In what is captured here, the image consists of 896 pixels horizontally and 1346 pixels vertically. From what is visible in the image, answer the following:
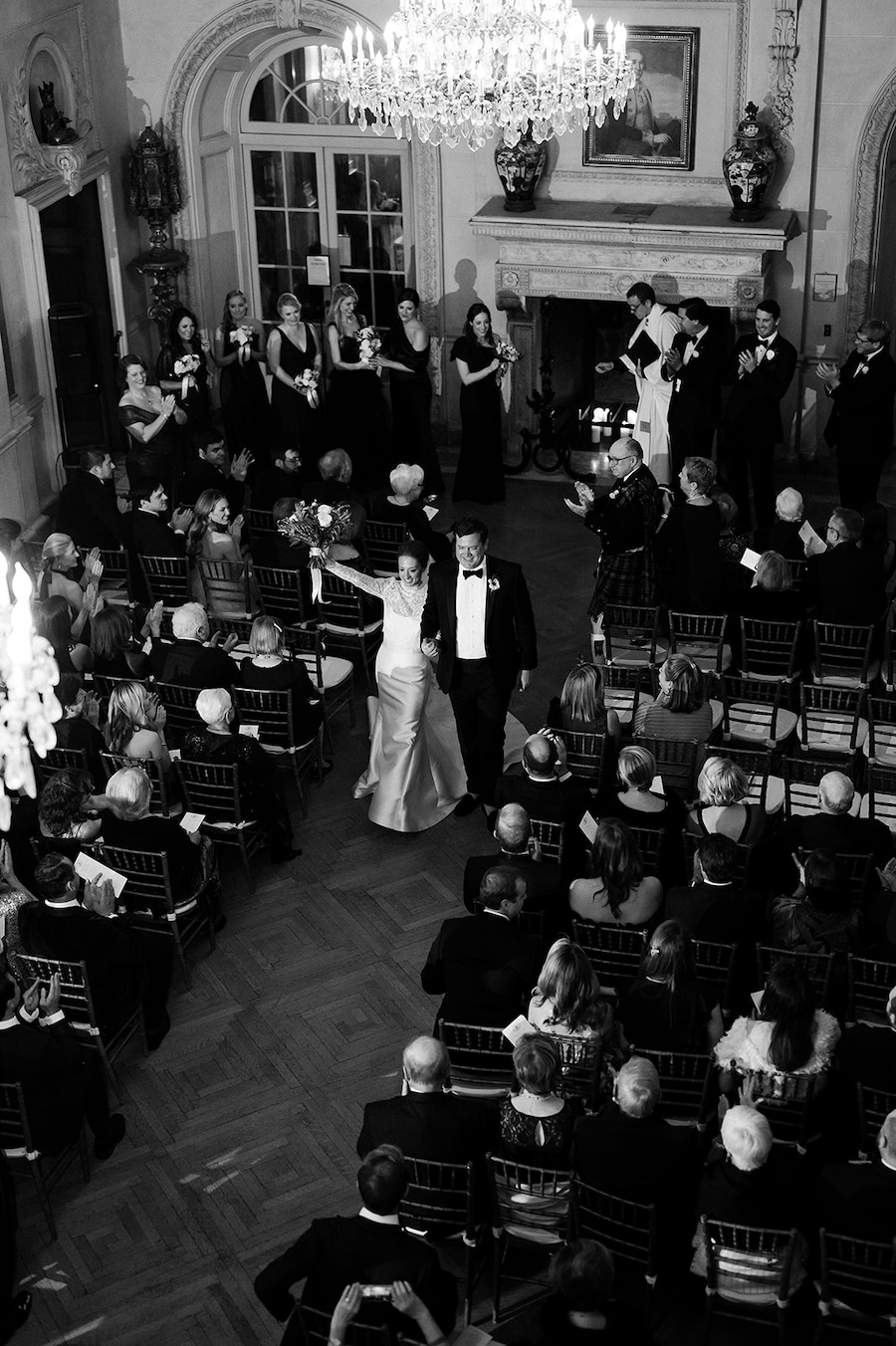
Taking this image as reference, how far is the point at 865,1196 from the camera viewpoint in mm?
5066

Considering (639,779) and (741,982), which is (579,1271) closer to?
(741,982)

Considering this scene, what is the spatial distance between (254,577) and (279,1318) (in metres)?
5.76

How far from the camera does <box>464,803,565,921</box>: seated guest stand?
6645mm

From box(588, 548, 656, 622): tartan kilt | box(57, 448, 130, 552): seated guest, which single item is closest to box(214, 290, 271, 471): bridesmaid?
box(57, 448, 130, 552): seated guest

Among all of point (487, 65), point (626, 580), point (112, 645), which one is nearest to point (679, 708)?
point (626, 580)

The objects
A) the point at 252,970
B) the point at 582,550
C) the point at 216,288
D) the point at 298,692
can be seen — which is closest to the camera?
the point at 252,970

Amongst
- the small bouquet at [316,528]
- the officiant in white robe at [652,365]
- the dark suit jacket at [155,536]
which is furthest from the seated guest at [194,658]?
the officiant in white robe at [652,365]

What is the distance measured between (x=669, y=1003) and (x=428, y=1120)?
1.06 m

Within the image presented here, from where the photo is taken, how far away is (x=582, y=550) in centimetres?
1215

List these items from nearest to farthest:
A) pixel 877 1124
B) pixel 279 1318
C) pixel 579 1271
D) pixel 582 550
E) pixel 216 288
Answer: pixel 579 1271 < pixel 279 1318 < pixel 877 1124 < pixel 582 550 < pixel 216 288

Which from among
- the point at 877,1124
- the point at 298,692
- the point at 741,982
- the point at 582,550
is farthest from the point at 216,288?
the point at 877,1124

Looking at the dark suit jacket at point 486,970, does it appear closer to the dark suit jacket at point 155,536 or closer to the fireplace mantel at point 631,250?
the dark suit jacket at point 155,536

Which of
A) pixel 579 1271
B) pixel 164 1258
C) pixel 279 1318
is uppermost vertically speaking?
pixel 579 1271

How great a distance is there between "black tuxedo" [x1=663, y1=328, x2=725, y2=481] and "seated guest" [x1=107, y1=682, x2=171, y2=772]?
17.7 feet
